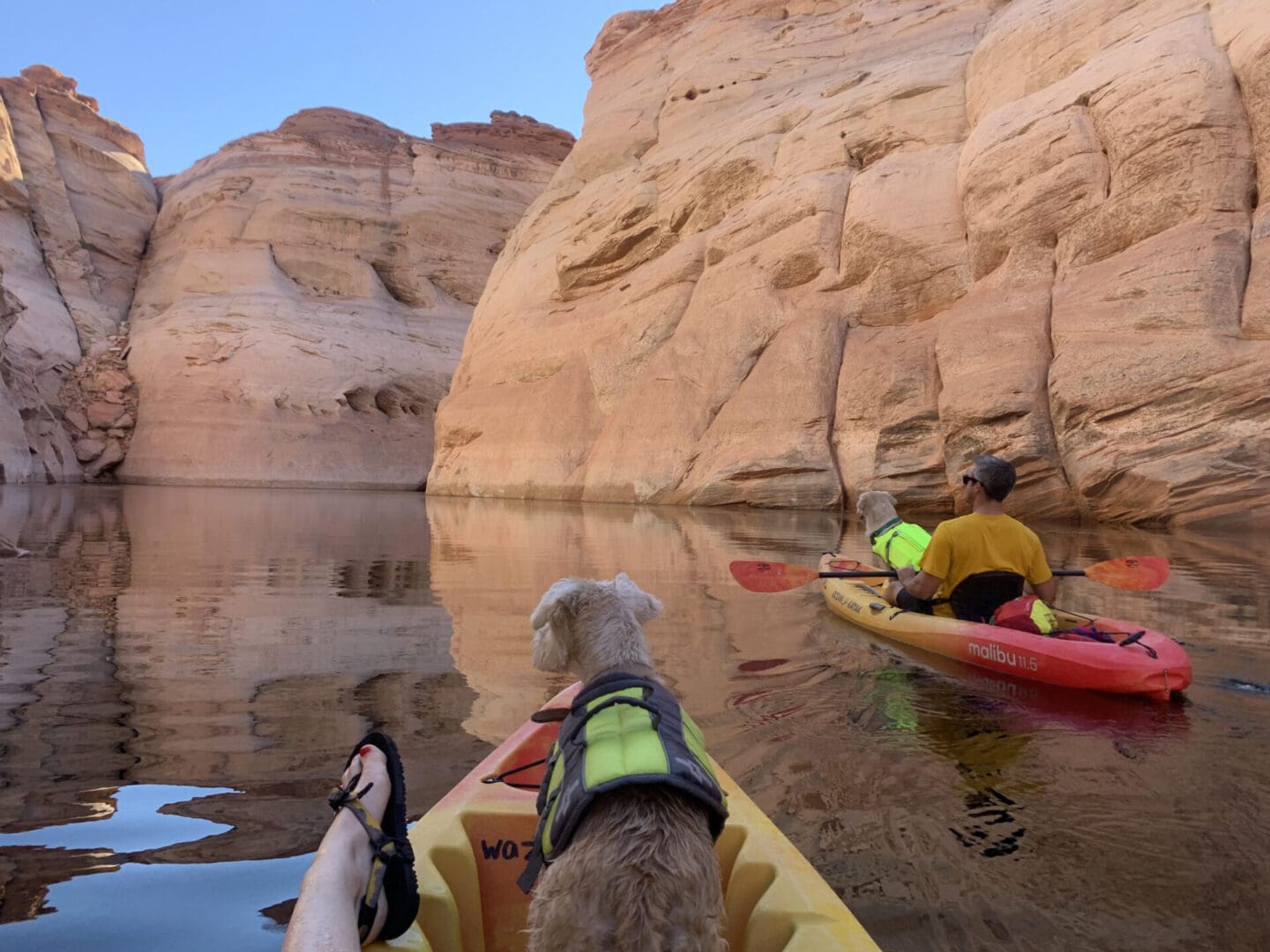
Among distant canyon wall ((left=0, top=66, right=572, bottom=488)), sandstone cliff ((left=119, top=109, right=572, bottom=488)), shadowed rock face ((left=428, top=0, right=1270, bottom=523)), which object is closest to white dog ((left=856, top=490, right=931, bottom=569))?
shadowed rock face ((left=428, top=0, right=1270, bottom=523))

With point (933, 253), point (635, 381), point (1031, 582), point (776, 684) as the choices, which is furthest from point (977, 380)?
point (776, 684)

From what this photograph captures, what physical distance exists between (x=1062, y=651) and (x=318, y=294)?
1464 inches

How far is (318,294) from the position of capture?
37.3 metres

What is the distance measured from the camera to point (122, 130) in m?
43.1

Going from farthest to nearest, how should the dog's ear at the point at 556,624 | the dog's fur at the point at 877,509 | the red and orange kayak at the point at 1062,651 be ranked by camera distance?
the dog's fur at the point at 877,509, the red and orange kayak at the point at 1062,651, the dog's ear at the point at 556,624

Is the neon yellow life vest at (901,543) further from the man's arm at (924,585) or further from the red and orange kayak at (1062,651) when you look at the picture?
Answer: the man's arm at (924,585)

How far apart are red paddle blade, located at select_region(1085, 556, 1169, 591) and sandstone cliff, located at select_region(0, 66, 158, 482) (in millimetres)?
27954

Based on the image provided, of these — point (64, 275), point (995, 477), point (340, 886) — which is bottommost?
point (340, 886)

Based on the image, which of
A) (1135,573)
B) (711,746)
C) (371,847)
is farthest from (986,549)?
(371,847)

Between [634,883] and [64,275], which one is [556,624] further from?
[64,275]

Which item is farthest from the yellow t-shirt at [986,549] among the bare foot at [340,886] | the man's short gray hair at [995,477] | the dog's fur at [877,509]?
the bare foot at [340,886]

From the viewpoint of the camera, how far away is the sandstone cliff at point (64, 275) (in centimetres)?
2895

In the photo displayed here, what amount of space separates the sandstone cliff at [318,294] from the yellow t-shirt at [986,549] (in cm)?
2911

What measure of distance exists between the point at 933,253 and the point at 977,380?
3.68 metres
